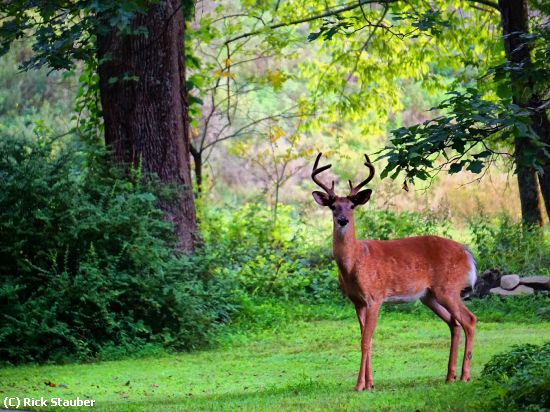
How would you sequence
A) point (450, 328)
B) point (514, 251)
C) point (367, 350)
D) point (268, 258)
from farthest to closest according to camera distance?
point (268, 258), point (514, 251), point (450, 328), point (367, 350)

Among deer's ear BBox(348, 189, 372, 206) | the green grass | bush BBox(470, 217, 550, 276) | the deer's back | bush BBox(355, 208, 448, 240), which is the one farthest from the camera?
bush BBox(355, 208, 448, 240)

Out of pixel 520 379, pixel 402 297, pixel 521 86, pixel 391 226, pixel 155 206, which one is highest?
pixel 521 86

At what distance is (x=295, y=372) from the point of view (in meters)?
11.3

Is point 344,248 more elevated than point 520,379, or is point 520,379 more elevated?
point 344,248

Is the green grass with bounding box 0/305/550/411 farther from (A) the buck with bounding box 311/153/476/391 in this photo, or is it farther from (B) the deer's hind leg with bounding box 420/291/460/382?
(A) the buck with bounding box 311/153/476/391

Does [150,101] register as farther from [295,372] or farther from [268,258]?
[295,372]

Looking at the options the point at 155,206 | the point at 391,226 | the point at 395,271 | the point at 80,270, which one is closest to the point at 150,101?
the point at 155,206

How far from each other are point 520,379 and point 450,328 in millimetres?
2824

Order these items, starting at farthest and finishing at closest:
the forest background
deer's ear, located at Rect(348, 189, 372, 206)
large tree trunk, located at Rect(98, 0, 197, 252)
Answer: large tree trunk, located at Rect(98, 0, 197, 252)
deer's ear, located at Rect(348, 189, 372, 206)
the forest background

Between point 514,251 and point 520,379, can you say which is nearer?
point 520,379

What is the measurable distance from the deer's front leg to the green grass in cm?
12

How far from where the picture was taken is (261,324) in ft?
49.0

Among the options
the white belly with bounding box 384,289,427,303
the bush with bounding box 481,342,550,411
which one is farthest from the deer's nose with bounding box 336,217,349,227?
the bush with bounding box 481,342,550,411

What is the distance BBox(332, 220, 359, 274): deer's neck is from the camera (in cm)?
985
